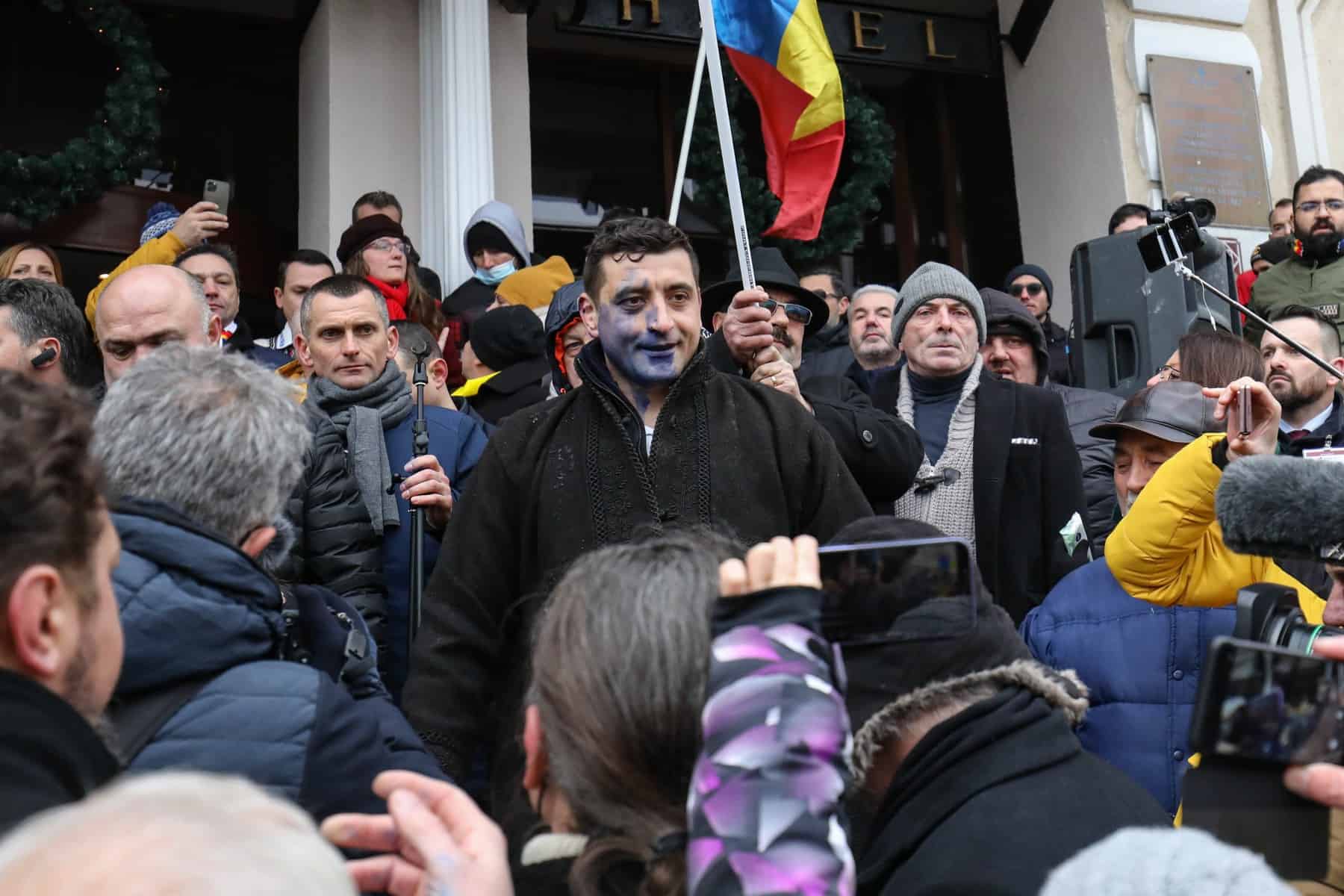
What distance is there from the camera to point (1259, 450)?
2.64 m

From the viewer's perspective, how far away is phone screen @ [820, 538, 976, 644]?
163 cm

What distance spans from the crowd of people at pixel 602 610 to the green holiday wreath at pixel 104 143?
11.2ft

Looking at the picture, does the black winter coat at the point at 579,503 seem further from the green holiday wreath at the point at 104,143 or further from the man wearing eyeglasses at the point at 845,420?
the green holiday wreath at the point at 104,143

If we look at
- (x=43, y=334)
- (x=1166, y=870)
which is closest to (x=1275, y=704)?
(x=1166, y=870)

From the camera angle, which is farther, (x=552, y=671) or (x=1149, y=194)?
(x=1149, y=194)

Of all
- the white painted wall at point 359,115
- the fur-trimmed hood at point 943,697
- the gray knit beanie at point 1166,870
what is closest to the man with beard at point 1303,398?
the fur-trimmed hood at point 943,697

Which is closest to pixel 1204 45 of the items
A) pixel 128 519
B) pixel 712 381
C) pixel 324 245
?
pixel 324 245

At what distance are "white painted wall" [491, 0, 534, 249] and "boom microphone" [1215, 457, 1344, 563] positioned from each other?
780 centimetres

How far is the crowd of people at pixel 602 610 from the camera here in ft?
4.68

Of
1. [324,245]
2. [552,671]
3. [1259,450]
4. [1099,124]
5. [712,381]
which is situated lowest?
[552,671]

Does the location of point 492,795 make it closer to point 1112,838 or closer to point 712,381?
point 712,381

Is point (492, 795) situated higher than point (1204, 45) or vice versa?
point (1204, 45)

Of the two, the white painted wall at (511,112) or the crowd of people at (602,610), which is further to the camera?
the white painted wall at (511,112)

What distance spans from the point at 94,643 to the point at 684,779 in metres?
0.62
